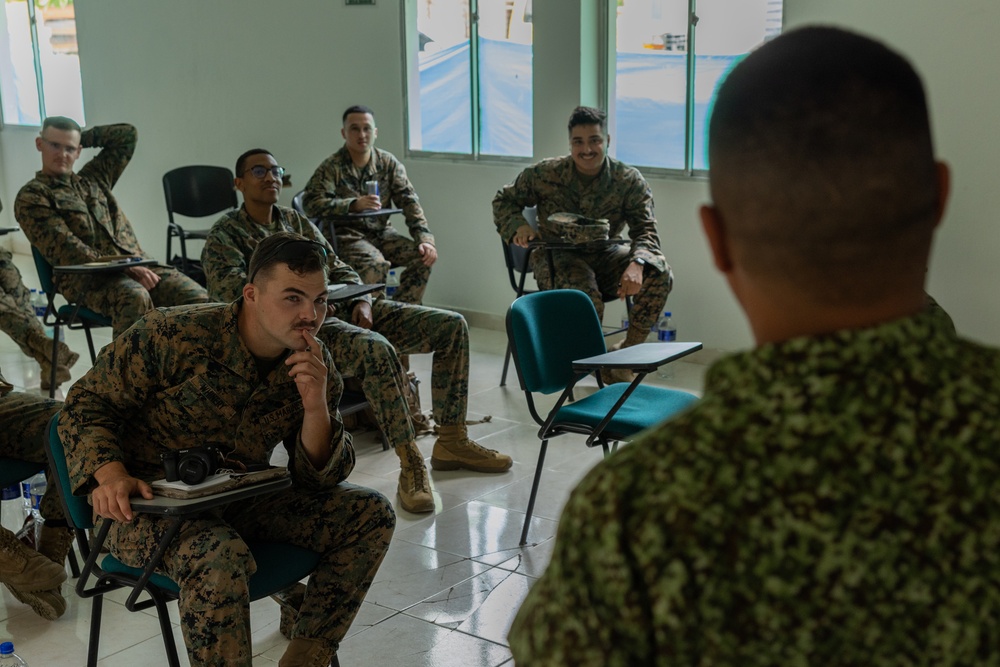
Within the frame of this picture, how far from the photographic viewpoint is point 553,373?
3.71m

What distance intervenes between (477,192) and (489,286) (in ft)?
2.06

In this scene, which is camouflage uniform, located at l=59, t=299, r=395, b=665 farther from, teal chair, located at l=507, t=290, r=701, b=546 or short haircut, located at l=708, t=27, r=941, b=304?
short haircut, located at l=708, t=27, r=941, b=304

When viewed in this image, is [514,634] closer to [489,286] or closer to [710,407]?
[710,407]

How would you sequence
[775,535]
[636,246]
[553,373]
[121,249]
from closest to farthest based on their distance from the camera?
[775,535] → [553,373] → [636,246] → [121,249]

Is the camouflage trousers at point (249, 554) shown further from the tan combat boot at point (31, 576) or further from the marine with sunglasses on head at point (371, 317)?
the marine with sunglasses on head at point (371, 317)

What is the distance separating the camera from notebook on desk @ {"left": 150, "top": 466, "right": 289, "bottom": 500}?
2.39 m

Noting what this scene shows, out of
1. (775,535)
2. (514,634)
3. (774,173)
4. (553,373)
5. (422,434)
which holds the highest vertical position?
(774,173)

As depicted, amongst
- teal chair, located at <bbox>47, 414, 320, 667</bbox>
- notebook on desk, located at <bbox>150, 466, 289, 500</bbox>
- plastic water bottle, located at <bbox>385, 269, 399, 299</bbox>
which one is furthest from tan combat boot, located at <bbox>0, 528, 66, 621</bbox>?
plastic water bottle, located at <bbox>385, 269, 399, 299</bbox>

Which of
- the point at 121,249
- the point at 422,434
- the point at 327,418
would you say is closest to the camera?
the point at 327,418

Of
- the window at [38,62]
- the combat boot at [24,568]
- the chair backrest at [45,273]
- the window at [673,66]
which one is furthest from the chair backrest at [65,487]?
the window at [38,62]

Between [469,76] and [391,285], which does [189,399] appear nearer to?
[391,285]

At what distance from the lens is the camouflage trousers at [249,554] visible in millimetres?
2361

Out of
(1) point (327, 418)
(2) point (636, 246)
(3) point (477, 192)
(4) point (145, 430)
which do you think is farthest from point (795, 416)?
(3) point (477, 192)

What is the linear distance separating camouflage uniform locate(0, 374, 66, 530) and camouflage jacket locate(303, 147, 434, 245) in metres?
2.76
